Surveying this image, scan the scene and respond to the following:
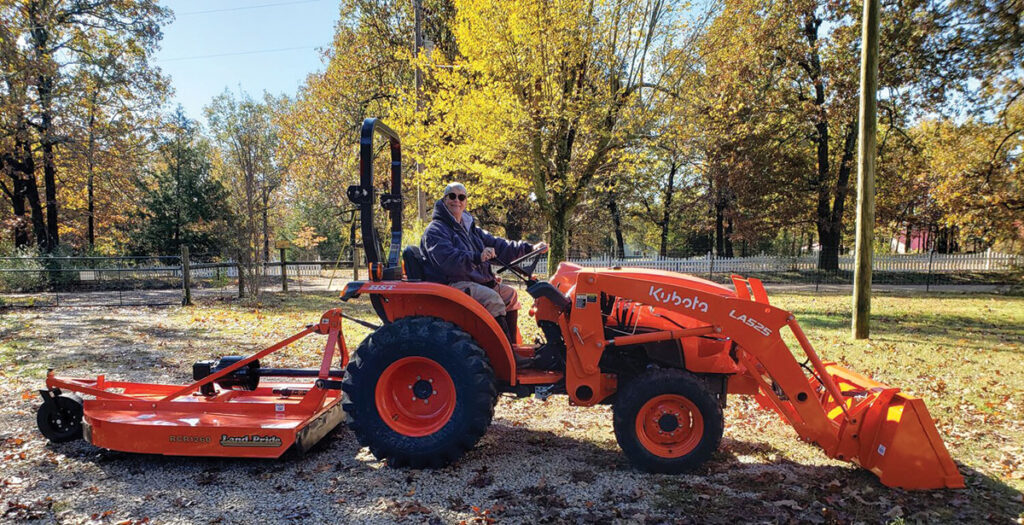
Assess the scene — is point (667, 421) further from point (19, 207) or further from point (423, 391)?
point (19, 207)

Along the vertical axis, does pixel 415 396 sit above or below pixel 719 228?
below

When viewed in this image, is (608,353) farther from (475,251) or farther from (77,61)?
(77,61)

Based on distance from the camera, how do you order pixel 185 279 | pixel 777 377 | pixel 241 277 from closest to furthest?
pixel 777 377 → pixel 185 279 → pixel 241 277

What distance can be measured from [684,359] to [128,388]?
14.3ft

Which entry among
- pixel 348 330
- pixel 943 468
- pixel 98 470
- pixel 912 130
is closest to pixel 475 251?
pixel 98 470

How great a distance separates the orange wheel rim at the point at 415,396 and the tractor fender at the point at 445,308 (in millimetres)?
360

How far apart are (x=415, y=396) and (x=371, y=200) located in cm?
143

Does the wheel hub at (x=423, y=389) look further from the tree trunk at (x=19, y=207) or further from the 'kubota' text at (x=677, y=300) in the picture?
the tree trunk at (x=19, y=207)

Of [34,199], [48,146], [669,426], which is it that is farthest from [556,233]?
[34,199]

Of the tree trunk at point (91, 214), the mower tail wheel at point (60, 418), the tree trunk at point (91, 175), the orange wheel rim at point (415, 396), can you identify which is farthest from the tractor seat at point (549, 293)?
the tree trunk at point (91, 214)

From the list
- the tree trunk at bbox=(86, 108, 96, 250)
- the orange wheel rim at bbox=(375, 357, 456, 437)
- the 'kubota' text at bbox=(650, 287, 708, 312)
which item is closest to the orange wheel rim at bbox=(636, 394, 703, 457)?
the 'kubota' text at bbox=(650, 287, 708, 312)

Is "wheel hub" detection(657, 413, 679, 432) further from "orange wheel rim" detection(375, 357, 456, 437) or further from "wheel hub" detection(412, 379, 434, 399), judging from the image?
"wheel hub" detection(412, 379, 434, 399)

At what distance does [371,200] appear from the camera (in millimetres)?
3695

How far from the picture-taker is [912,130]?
2111 centimetres
